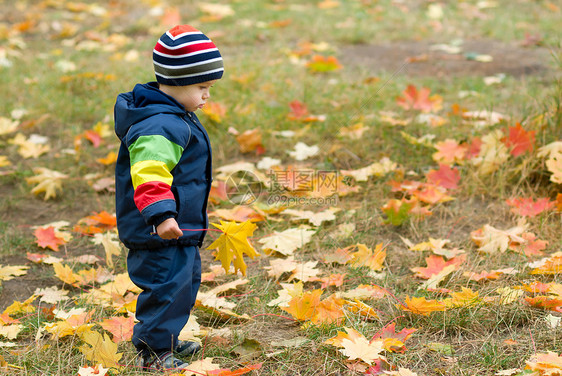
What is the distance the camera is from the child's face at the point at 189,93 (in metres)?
2.02

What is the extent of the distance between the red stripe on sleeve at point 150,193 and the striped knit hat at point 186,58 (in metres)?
0.40

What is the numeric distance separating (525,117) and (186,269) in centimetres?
233

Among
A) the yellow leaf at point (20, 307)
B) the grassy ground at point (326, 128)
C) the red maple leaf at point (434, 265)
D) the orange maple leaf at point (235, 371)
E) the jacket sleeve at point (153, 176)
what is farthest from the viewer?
the red maple leaf at point (434, 265)

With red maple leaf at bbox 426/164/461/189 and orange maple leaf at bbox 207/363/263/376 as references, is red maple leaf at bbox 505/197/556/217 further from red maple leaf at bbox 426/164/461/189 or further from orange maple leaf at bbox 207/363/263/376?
orange maple leaf at bbox 207/363/263/376

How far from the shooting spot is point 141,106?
6.57 feet

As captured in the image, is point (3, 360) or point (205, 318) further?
point (205, 318)

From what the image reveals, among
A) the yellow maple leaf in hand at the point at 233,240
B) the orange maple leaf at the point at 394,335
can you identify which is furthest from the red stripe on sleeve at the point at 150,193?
the orange maple leaf at the point at 394,335

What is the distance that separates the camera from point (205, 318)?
7.86ft

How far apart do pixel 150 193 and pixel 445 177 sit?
6.65 ft

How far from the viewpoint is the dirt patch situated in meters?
4.99

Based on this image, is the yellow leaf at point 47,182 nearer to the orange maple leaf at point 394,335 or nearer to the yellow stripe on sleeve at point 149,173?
the yellow stripe on sleeve at point 149,173

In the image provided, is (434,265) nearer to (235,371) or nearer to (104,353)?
(235,371)

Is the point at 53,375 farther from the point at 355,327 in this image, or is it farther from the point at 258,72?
the point at 258,72

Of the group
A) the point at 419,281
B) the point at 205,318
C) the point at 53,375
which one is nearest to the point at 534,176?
the point at 419,281
